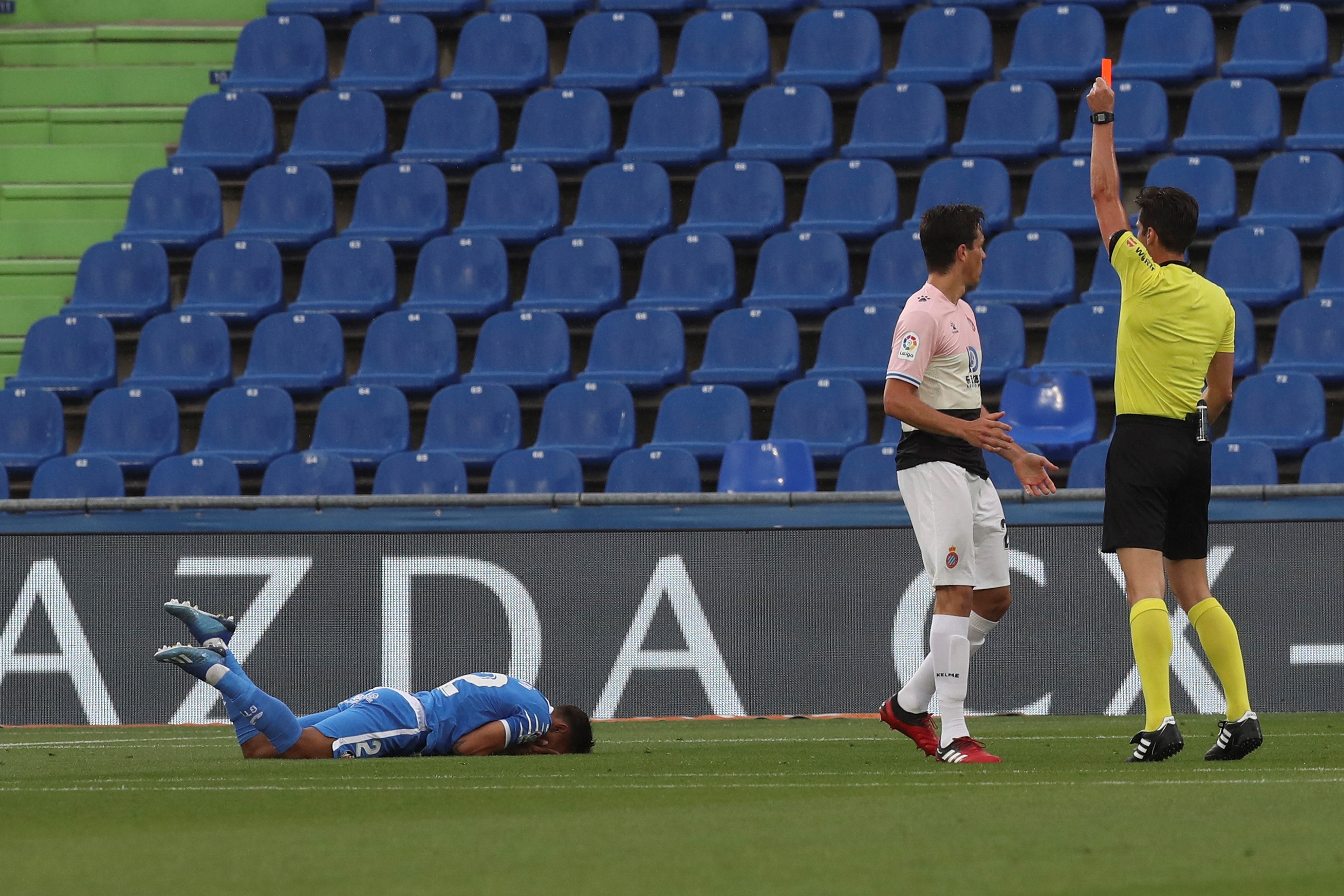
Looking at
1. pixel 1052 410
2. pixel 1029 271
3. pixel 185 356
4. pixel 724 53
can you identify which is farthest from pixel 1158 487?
pixel 724 53

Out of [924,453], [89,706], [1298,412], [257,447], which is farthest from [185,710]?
[1298,412]

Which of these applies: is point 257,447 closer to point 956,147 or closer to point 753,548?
point 753,548

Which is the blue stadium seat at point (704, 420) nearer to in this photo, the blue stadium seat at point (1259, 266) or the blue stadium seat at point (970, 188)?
the blue stadium seat at point (970, 188)

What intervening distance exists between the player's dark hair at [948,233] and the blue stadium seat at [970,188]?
6319 mm

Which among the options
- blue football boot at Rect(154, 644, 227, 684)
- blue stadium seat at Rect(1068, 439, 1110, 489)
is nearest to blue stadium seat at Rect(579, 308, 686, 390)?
blue stadium seat at Rect(1068, 439, 1110, 489)

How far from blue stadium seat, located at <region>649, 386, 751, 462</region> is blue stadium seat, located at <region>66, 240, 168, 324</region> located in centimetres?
414

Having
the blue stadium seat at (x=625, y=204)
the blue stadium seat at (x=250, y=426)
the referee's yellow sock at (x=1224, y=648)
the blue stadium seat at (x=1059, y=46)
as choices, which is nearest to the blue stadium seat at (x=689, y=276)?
the blue stadium seat at (x=625, y=204)

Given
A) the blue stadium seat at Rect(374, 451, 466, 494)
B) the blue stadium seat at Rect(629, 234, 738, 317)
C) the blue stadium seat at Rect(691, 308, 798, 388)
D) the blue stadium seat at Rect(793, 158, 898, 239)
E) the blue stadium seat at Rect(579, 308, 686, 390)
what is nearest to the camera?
the blue stadium seat at Rect(374, 451, 466, 494)

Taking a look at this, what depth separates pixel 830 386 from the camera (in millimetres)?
11555

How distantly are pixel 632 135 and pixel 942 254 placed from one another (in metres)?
7.66

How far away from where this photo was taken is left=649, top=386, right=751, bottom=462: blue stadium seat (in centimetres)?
1148

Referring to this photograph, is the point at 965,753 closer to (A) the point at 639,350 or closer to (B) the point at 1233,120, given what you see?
(A) the point at 639,350

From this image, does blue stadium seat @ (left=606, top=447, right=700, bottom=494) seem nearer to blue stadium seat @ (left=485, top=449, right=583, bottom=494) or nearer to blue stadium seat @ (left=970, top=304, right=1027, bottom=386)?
blue stadium seat @ (left=485, top=449, right=583, bottom=494)

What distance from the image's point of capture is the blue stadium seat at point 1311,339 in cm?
1151
